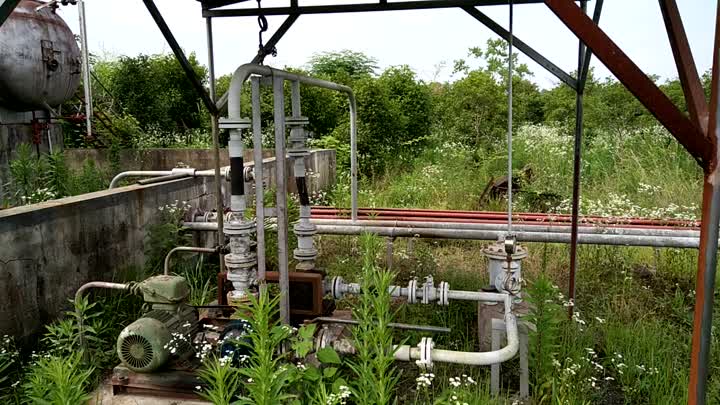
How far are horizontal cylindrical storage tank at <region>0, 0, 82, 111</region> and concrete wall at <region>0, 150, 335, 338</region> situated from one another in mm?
5438

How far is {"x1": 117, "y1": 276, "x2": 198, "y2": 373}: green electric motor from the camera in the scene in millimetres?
3365

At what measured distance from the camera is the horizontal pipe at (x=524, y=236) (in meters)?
4.55

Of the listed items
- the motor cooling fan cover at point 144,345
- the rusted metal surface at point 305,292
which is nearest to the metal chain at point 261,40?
the rusted metal surface at point 305,292

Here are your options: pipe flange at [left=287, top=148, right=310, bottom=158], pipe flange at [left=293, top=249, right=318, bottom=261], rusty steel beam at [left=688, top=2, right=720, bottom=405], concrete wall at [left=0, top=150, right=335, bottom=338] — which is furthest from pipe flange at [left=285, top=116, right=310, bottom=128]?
rusty steel beam at [left=688, top=2, right=720, bottom=405]

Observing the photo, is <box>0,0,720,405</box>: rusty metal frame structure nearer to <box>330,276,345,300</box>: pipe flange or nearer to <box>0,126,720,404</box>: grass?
<box>0,126,720,404</box>: grass

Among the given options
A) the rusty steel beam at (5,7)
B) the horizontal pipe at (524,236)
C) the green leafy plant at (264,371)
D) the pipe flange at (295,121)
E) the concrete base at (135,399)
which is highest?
the rusty steel beam at (5,7)

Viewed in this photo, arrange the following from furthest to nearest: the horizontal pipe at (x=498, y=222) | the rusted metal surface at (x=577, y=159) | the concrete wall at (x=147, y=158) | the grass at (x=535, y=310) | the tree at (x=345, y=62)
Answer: the tree at (x=345, y=62), the concrete wall at (x=147, y=158), the horizontal pipe at (x=498, y=222), the rusted metal surface at (x=577, y=159), the grass at (x=535, y=310)

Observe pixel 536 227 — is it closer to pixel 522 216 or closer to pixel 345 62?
pixel 522 216

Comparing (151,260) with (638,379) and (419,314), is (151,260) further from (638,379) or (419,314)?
(638,379)

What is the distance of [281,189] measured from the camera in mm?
3246

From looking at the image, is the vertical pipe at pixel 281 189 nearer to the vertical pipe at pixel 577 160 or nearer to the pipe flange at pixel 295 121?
the pipe flange at pixel 295 121

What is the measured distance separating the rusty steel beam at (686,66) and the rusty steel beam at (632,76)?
7 centimetres

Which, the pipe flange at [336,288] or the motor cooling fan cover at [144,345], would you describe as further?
the pipe flange at [336,288]

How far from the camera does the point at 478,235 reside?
15.7 ft
